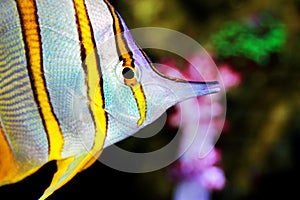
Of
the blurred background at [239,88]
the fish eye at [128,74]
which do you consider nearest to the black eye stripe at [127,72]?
the fish eye at [128,74]

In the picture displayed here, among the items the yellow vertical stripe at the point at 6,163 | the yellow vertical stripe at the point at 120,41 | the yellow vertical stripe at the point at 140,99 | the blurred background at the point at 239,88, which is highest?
the yellow vertical stripe at the point at 120,41

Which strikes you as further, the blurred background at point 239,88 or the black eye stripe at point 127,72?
the blurred background at point 239,88

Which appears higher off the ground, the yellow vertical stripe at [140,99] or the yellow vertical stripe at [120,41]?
the yellow vertical stripe at [120,41]

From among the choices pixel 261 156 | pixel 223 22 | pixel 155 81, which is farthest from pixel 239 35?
pixel 155 81

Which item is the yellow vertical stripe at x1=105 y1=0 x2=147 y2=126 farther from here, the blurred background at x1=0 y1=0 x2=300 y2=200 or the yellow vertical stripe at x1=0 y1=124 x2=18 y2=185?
the blurred background at x1=0 y1=0 x2=300 y2=200

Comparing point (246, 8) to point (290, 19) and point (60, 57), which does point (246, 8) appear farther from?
point (60, 57)

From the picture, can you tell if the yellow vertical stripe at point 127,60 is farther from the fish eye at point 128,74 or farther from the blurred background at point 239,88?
the blurred background at point 239,88
